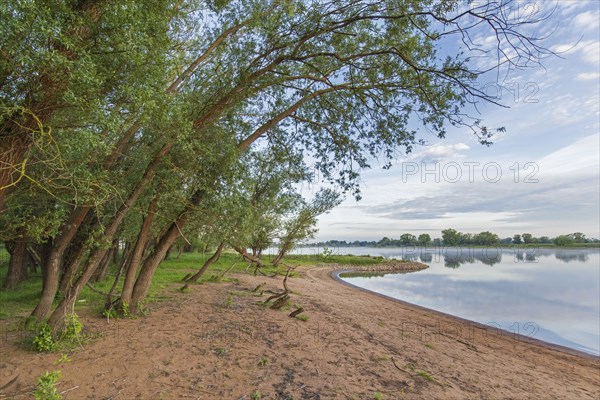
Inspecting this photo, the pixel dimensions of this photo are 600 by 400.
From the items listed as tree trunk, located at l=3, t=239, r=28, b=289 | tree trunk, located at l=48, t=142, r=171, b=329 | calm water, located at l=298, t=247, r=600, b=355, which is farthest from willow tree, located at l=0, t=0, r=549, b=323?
calm water, located at l=298, t=247, r=600, b=355

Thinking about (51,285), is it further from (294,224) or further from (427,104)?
(294,224)

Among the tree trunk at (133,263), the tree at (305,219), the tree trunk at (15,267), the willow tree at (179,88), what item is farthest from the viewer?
the tree at (305,219)

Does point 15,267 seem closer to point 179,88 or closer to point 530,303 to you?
point 179,88

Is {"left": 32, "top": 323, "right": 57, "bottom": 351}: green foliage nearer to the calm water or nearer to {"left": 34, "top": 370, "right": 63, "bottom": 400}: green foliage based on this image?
{"left": 34, "top": 370, "right": 63, "bottom": 400}: green foliage

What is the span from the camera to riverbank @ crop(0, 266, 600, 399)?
5820 mm

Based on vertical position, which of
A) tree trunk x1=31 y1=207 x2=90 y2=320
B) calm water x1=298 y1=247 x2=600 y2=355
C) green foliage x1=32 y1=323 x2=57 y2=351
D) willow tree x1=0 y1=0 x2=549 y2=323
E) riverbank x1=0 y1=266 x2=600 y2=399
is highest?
willow tree x1=0 y1=0 x2=549 y2=323

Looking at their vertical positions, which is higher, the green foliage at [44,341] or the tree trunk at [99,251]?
the tree trunk at [99,251]

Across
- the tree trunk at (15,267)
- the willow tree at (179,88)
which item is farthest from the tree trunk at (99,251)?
the tree trunk at (15,267)

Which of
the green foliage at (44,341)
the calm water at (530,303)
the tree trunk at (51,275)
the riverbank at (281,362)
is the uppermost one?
the tree trunk at (51,275)

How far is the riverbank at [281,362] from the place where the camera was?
5820 mm

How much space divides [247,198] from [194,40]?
16.5 feet

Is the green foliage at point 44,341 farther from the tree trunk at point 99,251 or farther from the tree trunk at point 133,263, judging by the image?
the tree trunk at point 133,263

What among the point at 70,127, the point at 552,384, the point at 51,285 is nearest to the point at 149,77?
the point at 70,127

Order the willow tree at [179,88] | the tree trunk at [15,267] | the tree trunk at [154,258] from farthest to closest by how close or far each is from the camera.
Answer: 1. the tree trunk at [15,267]
2. the tree trunk at [154,258]
3. the willow tree at [179,88]
